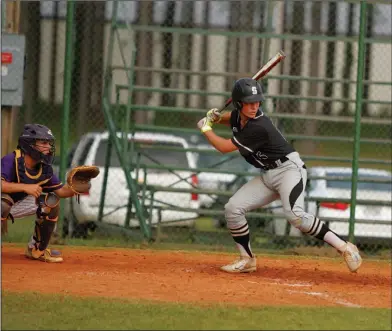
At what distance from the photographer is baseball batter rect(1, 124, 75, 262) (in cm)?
990

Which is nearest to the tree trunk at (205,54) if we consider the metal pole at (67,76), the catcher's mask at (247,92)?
the metal pole at (67,76)

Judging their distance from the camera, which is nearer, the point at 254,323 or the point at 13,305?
the point at 254,323

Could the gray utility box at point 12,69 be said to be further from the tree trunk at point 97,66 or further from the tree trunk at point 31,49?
the tree trunk at point 97,66

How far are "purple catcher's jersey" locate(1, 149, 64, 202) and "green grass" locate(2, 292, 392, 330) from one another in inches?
73.8

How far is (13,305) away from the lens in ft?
26.3

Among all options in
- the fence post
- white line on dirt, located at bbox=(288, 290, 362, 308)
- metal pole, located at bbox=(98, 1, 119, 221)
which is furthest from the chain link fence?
white line on dirt, located at bbox=(288, 290, 362, 308)

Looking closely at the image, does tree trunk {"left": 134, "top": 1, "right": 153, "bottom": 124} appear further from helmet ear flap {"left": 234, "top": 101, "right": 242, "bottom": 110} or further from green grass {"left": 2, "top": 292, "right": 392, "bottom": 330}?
green grass {"left": 2, "top": 292, "right": 392, "bottom": 330}

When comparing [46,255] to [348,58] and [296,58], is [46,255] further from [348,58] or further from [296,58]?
[348,58]

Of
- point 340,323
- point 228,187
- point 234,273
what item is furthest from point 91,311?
point 228,187

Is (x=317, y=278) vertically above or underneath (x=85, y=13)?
underneath

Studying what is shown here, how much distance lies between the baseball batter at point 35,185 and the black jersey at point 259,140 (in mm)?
1695

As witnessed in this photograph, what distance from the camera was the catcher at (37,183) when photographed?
9.91m

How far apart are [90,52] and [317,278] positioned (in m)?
16.2

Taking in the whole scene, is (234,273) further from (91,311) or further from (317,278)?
(91,311)
